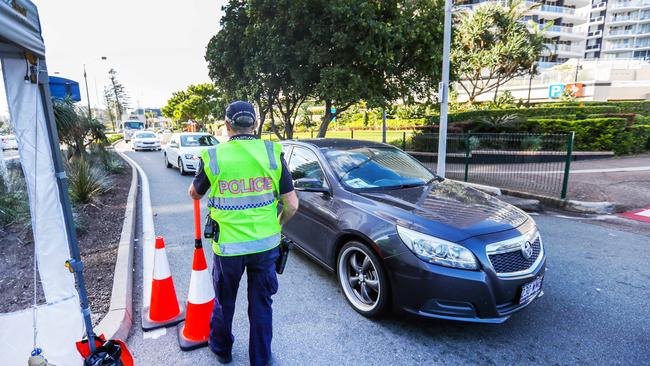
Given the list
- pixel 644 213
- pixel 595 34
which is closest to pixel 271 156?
pixel 644 213

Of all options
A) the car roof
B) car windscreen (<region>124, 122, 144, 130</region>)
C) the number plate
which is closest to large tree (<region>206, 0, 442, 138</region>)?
the car roof

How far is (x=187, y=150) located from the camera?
11.8 metres

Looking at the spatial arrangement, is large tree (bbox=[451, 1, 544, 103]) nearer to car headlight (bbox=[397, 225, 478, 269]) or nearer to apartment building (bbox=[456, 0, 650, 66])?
car headlight (bbox=[397, 225, 478, 269])

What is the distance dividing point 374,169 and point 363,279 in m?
1.30

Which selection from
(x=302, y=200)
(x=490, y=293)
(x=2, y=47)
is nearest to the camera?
(x=2, y=47)

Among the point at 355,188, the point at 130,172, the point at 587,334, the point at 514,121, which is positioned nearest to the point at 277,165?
the point at 355,188

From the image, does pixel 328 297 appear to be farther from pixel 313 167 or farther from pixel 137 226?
pixel 137 226

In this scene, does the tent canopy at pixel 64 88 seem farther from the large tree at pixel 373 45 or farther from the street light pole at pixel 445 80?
the street light pole at pixel 445 80

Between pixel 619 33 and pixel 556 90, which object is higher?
pixel 619 33

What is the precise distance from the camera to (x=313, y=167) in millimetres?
4148

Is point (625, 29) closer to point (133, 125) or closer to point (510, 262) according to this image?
point (133, 125)

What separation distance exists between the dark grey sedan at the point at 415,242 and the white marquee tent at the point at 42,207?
2.00 m

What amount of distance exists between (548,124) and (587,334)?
42.0 ft

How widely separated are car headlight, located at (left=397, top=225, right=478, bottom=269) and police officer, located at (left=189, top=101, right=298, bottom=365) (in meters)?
1.08
